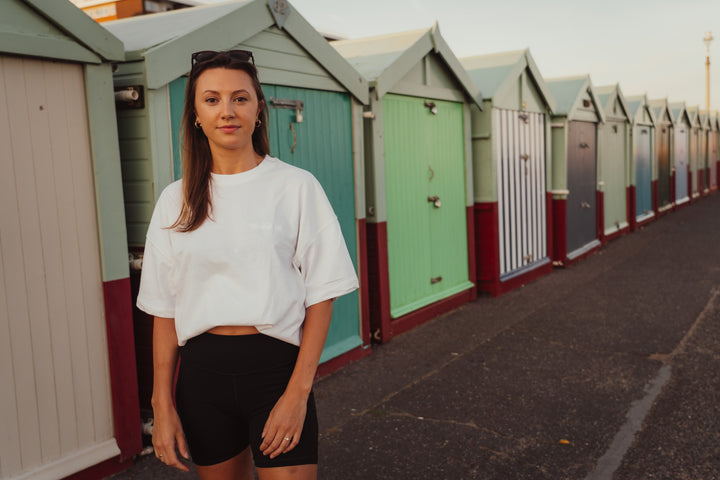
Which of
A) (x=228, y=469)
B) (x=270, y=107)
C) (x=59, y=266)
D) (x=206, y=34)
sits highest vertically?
(x=206, y=34)

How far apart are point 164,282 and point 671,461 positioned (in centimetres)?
314

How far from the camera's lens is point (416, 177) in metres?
7.13

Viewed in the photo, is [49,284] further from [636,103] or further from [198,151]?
[636,103]

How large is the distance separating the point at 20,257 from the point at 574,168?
377 inches

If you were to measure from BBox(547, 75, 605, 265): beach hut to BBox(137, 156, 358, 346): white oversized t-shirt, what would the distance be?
9.15 metres

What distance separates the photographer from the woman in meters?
1.90

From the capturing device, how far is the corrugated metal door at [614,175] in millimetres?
13383

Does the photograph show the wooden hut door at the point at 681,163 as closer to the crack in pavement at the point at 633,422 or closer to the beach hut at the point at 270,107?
the crack in pavement at the point at 633,422

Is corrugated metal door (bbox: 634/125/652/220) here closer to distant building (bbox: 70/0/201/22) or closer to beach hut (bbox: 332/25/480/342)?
beach hut (bbox: 332/25/480/342)

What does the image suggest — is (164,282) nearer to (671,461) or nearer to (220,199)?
(220,199)

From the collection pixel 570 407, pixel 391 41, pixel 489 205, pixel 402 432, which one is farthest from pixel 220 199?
pixel 489 205

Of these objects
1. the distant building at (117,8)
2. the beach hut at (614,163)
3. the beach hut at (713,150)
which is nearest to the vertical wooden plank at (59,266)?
the distant building at (117,8)

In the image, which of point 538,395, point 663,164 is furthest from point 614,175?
point 538,395

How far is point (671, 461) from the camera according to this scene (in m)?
3.80
